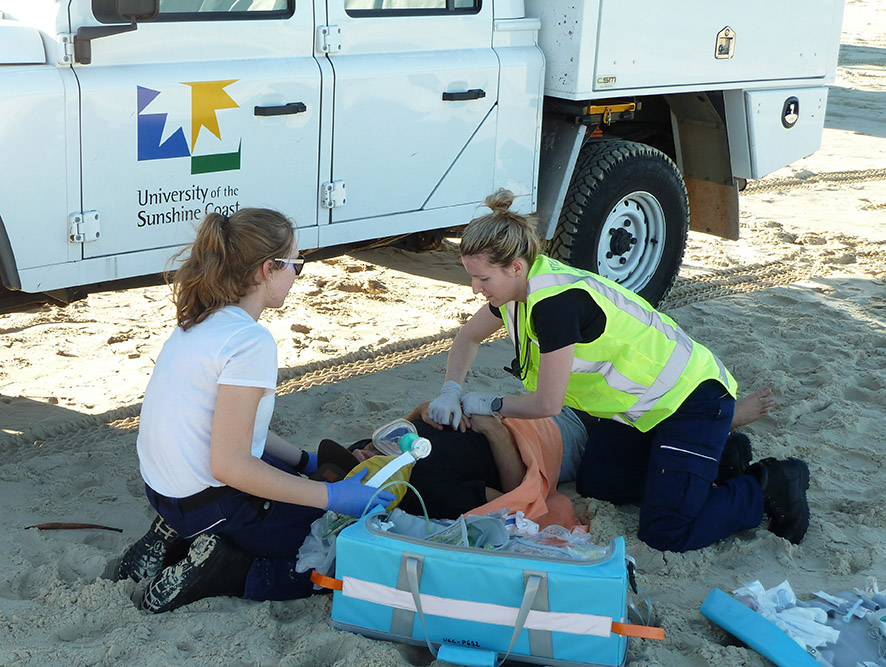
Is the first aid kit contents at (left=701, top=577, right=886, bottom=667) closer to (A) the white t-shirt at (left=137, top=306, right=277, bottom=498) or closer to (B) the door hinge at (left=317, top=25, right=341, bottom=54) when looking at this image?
(A) the white t-shirt at (left=137, top=306, right=277, bottom=498)

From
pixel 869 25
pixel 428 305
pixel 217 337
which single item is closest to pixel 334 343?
pixel 428 305

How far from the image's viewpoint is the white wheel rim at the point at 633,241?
17.3ft

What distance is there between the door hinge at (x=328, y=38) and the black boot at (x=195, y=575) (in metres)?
2.16

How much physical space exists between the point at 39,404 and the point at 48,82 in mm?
1442

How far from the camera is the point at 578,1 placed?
4.55 metres

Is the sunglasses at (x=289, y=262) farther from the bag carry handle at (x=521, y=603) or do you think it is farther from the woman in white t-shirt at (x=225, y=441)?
the bag carry handle at (x=521, y=603)

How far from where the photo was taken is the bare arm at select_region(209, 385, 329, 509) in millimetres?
2502

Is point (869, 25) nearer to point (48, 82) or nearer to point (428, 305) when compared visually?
point (428, 305)

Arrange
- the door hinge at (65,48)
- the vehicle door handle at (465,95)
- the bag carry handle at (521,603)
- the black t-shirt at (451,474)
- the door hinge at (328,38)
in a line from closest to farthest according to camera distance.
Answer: the bag carry handle at (521,603) → the black t-shirt at (451,474) → the door hinge at (65,48) → the door hinge at (328,38) → the vehicle door handle at (465,95)

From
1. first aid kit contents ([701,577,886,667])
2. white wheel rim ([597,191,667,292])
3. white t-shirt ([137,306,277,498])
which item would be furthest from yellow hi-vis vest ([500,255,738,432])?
white wheel rim ([597,191,667,292])

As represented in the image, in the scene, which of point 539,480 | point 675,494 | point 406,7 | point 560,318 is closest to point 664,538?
point 675,494

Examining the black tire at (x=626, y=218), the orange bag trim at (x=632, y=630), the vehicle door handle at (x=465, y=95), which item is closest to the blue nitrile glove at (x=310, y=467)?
the orange bag trim at (x=632, y=630)

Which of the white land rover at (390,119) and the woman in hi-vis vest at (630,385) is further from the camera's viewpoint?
the white land rover at (390,119)

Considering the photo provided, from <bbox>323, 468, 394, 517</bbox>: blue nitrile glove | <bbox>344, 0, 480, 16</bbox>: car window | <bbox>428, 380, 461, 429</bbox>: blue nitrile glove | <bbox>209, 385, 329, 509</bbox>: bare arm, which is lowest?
<bbox>323, 468, 394, 517</bbox>: blue nitrile glove
